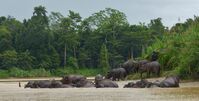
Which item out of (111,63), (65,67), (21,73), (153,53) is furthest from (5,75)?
(153,53)

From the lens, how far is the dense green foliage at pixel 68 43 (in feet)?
221

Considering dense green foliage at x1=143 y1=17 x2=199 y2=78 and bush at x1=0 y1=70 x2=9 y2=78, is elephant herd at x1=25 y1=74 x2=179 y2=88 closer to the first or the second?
dense green foliage at x1=143 y1=17 x2=199 y2=78

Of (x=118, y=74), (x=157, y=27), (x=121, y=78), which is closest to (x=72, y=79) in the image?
(x=118, y=74)

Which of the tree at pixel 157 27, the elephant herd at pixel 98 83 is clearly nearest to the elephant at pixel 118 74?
the elephant herd at pixel 98 83

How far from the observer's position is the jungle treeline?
6688 cm

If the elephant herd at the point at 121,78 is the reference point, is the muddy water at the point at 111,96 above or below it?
below

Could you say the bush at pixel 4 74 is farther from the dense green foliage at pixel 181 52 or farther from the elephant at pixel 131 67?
the dense green foliage at pixel 181 52

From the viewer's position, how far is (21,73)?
62.5 metres

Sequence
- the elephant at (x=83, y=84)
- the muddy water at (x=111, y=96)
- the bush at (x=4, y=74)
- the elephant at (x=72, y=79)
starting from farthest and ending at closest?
1. the bush at (x=4, y=74)
2. the elephant at (x=72, y=79)
3. the elephant at (x=83, y=84)
4. the muddy water at (x=111, y=96)

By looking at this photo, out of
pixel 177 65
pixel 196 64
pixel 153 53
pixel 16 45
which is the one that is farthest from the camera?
pixel 16 45

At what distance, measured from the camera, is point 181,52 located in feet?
96.0

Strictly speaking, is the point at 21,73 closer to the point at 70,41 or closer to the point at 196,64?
the point at 70,41

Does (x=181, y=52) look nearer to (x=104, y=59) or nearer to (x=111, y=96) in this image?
(x=111, y=96)

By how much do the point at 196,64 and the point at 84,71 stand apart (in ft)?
134
